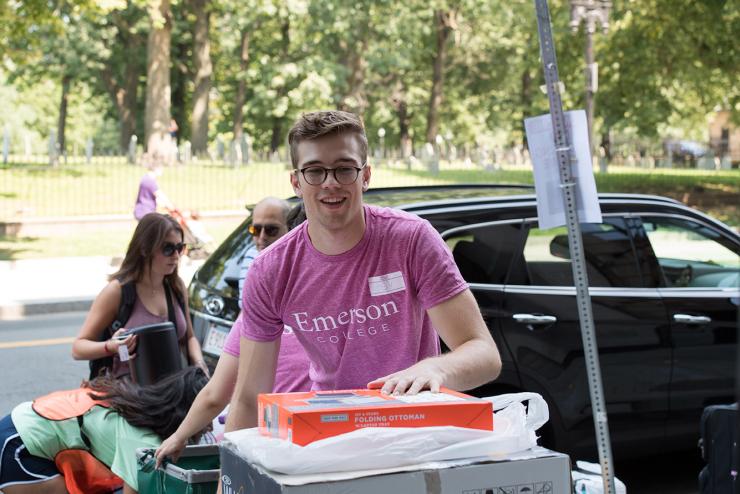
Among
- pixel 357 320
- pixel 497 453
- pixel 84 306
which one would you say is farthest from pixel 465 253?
pixel 84 306

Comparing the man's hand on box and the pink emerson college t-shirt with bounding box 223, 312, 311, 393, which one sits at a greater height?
the man's hand on box

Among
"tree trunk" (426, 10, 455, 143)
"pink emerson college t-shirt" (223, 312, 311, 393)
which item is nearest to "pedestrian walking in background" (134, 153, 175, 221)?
"pink emerson college t-shirt" (223, 312, 311, 393)

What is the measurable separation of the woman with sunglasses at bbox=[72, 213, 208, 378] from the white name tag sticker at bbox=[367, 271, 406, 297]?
10.5 feet

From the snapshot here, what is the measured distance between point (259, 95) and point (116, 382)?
36.7 m

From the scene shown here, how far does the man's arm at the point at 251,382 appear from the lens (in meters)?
3.13

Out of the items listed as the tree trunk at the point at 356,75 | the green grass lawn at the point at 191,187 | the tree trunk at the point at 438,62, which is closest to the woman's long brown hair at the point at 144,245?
the green grass lawn at the point at 191,187

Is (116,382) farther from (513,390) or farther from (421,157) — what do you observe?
(421,157)

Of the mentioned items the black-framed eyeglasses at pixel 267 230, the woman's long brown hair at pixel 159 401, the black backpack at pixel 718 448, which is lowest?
the black backpack at pixel 718 448

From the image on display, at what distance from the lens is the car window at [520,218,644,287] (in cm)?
634

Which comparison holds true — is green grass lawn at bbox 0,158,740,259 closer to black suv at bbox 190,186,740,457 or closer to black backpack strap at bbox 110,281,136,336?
black backpack strap at bbox 110,281,136,336

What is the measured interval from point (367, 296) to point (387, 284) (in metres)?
0.06

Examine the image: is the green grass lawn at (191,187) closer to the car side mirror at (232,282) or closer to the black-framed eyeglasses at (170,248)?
the car side mirror at (232,282)

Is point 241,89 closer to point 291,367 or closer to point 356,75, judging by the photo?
point 356,75

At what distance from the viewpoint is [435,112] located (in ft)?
150
